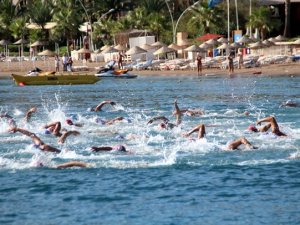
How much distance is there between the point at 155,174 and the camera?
2203 centimetres

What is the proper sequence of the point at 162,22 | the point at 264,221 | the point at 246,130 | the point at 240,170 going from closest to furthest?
the point at 264,221
the point at 240,170
the point at 246,130
the point at 162,22

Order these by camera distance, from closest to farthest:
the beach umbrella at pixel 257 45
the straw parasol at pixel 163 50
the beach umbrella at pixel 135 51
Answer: the beach umbrella at pixel 257 45 → the straw parasol at pixel 163 50 → the beach umbrella at pixel 135 51

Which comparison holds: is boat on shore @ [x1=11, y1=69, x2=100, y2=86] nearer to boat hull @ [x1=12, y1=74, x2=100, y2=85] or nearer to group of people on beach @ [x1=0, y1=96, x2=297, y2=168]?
boat hull @ [x1=12, y1=74, x2=100, y2=85]

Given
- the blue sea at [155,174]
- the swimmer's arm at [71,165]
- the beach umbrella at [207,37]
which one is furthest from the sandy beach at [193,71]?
the swimmer's arm at [71,165]

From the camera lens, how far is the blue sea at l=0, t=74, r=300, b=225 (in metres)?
18.0

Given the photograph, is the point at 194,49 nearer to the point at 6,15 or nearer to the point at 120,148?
the point at 6,15

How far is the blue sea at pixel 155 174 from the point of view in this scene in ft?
58.9

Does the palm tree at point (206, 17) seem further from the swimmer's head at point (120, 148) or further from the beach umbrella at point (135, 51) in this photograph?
the swimmer's head at point (120, 148)

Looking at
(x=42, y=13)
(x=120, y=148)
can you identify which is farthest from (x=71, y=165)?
(x=42, y=13)

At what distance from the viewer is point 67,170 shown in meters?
22.7

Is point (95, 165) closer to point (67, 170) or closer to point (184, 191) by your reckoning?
point (67, 170)

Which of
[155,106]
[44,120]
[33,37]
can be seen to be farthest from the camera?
[33,37]

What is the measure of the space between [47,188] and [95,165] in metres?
2.95

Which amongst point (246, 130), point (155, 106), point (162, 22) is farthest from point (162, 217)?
point (162, 22)
